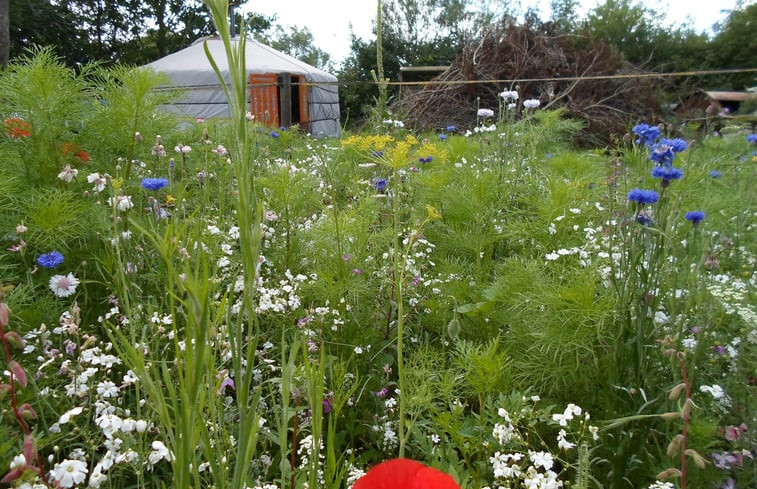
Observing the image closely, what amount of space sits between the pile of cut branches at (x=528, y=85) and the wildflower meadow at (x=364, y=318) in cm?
662

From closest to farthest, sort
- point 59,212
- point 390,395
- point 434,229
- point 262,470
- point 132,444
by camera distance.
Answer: point 132,444 → point 262,470 → point 390,395 → point 59,212 → point 434,229

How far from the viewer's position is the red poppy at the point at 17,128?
1.88 m

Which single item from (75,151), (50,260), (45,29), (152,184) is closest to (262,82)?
(45,29)

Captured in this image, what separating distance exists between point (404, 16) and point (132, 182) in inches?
1183

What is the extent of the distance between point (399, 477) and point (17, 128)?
1.97 meters

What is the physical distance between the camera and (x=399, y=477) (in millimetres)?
474

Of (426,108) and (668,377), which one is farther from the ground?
(426,108)

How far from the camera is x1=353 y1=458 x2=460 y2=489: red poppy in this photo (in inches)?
18.4

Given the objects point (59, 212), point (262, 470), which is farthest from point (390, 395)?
point (59, 212)

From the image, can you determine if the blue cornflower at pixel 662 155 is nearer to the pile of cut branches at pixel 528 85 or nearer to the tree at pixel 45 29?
the pile of cut branches at pixel 528 85

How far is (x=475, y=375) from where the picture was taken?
1270 millimetres

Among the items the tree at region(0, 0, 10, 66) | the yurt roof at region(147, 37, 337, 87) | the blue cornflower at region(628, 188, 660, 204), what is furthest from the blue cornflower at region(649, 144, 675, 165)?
A: the yurt roof at region(147, 37, 337, 87)

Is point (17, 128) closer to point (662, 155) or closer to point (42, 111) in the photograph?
point (42, 111)

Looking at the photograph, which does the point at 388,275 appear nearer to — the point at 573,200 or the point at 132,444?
the point at 573,200
